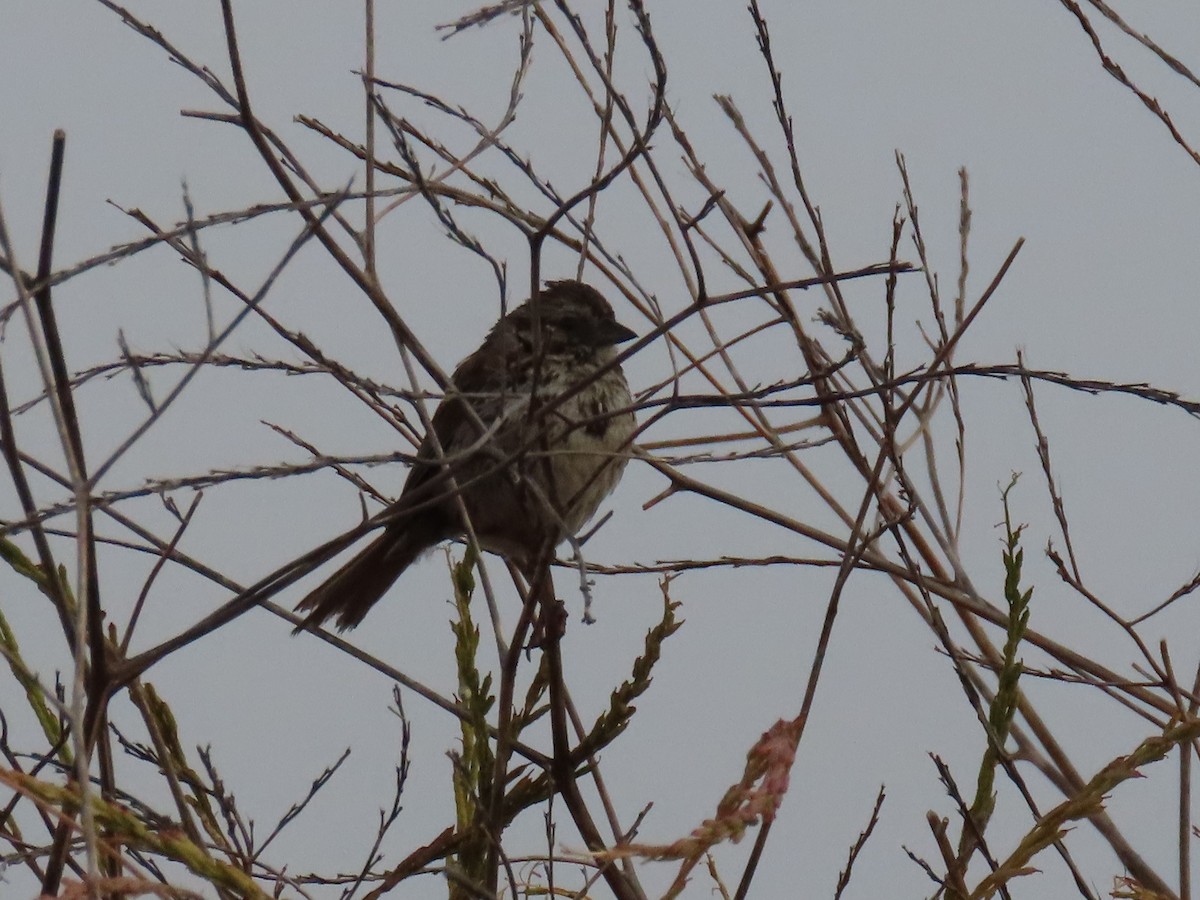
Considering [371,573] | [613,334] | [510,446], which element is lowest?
[510,446]

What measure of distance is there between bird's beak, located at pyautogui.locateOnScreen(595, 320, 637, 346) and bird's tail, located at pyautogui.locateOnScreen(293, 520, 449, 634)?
81cm

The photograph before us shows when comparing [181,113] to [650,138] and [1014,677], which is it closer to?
[650,138]

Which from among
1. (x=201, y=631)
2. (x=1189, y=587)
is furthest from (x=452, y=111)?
(x=1189, y=587)

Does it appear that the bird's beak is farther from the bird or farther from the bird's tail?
the bird's tail

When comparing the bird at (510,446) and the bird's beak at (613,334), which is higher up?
the bird's beak at (613,334)

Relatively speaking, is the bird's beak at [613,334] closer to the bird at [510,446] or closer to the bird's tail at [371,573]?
the bird at [510,446]

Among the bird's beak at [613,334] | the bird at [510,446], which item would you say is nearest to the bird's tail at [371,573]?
the bird at [510,446]

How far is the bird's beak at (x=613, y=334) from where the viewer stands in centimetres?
459

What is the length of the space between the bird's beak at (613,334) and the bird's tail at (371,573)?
81 centimetres

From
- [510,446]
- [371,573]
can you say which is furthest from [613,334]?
[371,573]

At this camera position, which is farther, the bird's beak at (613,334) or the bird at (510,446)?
the bird's beak at (613,334)

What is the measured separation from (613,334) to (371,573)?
3.52 feet

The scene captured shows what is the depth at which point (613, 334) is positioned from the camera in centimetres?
461

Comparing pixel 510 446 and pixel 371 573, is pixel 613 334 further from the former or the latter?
pixel 371 573
